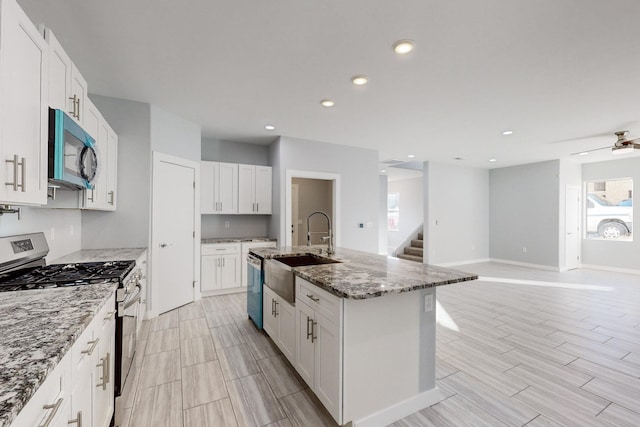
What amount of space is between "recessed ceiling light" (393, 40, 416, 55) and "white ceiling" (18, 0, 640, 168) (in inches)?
2.0

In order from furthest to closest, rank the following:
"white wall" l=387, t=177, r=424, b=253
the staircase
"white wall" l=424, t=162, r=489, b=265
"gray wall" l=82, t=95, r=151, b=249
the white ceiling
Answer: "white wall" l=387, t=177, r=424, b=253, the staircase, "white wall" l=424, t=162, r=489, b=265, "gray wall" l=82, t=95, r=151, b=249, the white ceiling

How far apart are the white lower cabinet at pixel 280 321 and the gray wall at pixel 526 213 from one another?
714cm

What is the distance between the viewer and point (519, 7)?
1805 mm

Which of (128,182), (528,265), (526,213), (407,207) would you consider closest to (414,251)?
(407,207)

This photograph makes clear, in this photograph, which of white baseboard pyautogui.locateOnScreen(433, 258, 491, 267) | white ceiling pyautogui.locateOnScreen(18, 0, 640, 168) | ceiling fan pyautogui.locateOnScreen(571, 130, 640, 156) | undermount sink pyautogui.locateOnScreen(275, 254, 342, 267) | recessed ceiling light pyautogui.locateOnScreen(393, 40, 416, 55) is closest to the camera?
white ceiling pyautogui.locateOnScreen(18, 0, 640, 168)

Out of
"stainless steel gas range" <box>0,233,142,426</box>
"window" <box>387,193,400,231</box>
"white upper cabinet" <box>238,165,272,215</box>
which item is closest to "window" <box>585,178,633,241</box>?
"window" <box>387,193,400,231</box>

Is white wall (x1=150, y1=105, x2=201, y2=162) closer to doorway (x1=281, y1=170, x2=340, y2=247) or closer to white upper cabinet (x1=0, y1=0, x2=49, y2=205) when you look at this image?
white upper cabinet (x1=0, y1=0, x2=49, y2=205)

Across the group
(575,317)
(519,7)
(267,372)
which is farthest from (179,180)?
(575,317)

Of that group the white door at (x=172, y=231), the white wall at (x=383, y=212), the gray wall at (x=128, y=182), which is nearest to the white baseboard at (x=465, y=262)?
the white wall at (x=383, y=212)

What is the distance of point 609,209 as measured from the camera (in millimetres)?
6781

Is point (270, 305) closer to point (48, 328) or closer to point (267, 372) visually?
point (267, 372)

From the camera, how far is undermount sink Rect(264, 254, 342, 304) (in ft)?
7.51

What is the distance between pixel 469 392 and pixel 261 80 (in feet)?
10.6

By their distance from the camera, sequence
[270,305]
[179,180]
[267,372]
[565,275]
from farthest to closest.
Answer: [565,275] → [179,180] → [270,305] → [267,372]
